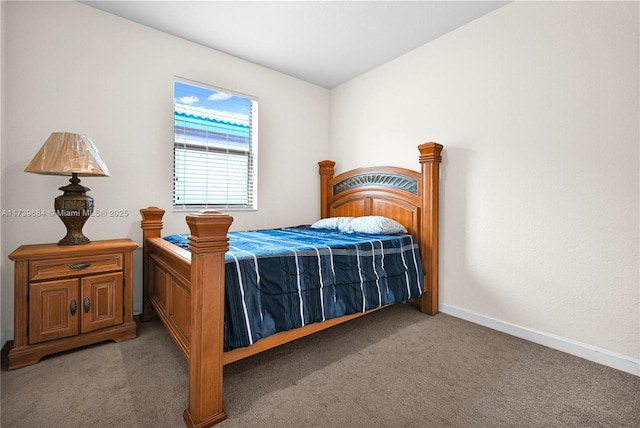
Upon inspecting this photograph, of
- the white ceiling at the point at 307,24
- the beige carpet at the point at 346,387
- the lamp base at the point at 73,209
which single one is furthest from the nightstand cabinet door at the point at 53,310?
the white ceiling at the point at 307,24

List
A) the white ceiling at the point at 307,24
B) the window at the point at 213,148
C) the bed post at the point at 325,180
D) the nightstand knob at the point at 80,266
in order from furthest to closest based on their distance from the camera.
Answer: the bed post at the point at 325,180 < the window at the point at 213,148 < the white ceiling at the point at 307,24 < the nightstand knob at the point at 80,266

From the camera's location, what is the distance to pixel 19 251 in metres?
1.79

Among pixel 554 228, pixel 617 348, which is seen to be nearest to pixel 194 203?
pixel 554 228

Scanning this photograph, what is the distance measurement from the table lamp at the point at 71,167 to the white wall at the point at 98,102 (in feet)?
1.11

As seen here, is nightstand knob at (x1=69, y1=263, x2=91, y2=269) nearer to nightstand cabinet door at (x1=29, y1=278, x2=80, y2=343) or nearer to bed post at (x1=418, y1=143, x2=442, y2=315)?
nightstand cabinet door at (x1=29, y1=278, x2=80, y2=343)

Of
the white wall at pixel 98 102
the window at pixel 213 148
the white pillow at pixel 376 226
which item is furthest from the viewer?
the window at pixel 213 148

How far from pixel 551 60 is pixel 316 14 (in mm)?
1794

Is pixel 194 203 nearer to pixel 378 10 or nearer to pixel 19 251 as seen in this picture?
pixel 19 251

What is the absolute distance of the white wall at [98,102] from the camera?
6.83 feet

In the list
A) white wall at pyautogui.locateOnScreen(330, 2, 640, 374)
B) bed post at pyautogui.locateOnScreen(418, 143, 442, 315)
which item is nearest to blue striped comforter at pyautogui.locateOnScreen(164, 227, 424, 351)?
bed post at pyautogui.locateOnScreen(418, 143, 442, 315)

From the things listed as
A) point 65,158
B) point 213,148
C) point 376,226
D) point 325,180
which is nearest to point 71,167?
point 65,158

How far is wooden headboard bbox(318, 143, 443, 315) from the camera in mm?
2643

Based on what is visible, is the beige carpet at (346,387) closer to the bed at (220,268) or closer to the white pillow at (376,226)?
the bed at (220,268)

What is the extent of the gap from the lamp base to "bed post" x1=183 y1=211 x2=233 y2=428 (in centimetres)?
129
